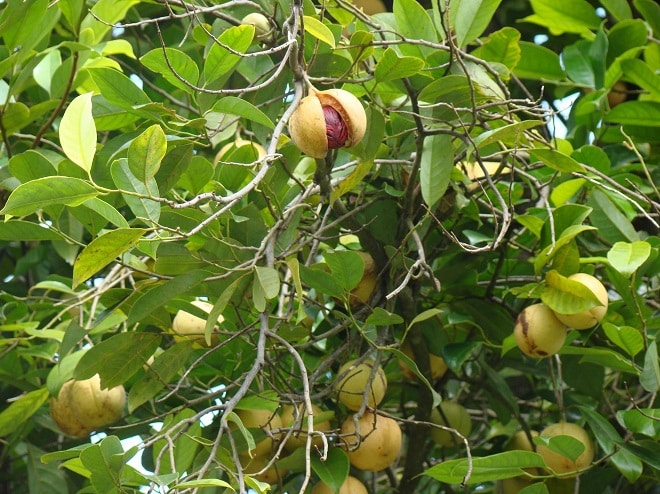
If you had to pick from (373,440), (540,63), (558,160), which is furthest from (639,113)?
(373,440)

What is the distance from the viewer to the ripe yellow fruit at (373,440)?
1090 mm

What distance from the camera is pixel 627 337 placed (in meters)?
1.11

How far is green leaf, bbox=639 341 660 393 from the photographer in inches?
42.8

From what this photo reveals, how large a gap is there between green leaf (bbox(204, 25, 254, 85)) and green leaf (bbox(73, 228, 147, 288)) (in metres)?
0.21

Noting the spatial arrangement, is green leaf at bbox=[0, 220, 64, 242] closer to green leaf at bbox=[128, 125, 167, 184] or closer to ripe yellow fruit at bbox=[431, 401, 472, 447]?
green leaf at bbox=[128, 125, 167, 184]

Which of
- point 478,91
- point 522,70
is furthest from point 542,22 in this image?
point 478,91

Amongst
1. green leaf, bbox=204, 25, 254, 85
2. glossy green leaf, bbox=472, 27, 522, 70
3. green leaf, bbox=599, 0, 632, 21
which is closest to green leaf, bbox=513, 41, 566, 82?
green leaf, bbox=599, 0, 632, 21

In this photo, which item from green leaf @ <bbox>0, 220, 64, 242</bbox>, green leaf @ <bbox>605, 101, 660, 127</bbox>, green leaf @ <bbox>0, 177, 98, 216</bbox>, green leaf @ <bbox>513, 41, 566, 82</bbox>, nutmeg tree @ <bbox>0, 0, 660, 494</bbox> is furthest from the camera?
green leaf @ <bbox>513, 41, 566, 82</bbox>

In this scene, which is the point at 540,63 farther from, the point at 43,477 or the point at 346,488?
the point at 43,477

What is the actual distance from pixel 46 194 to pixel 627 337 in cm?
64

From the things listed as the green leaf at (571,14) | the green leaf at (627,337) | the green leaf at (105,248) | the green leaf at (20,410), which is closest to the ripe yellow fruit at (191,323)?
the green leaf at (20,410)

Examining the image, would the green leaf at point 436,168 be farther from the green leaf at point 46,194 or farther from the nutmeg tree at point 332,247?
the green leaf at point 46,194

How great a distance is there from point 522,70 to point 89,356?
78 cm

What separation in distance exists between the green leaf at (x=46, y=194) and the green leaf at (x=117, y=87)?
21 centimetres
